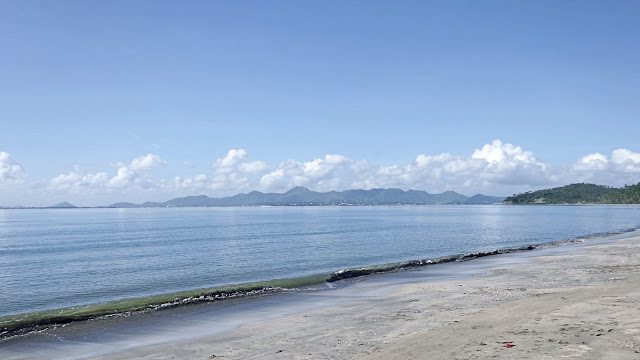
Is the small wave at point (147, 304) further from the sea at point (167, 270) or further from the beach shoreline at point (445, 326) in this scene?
the beach shoreline at point (445, 326)

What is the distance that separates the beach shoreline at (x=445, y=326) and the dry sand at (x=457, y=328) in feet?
0.11

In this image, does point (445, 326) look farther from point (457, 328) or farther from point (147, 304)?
point (147, 304)

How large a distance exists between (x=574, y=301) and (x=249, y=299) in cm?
1707

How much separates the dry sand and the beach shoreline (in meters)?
0.03

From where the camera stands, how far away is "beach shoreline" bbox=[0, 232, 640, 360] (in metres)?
14.1

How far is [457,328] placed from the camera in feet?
55.3

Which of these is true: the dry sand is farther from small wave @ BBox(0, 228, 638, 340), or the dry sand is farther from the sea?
the sea

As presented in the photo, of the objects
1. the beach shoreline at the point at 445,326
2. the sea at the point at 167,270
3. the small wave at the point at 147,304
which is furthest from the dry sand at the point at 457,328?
the sea at the point at 167,270

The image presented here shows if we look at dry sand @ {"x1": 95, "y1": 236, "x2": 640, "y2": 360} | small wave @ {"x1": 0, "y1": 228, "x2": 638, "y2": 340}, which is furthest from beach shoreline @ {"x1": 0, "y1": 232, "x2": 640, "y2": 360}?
small wave @ {"x1": 0, "y1": 228, "x2": 638, "y2": 340}

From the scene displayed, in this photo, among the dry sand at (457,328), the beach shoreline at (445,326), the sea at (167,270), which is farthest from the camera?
the sea at (167,270)

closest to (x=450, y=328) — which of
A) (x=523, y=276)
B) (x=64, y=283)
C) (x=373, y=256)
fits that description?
(x=523, y=276)

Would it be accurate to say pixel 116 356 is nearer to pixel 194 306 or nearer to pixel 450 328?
pixel 194 306

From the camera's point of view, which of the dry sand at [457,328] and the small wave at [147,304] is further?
the small wave at [147,304]

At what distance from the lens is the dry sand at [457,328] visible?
13.9 m
